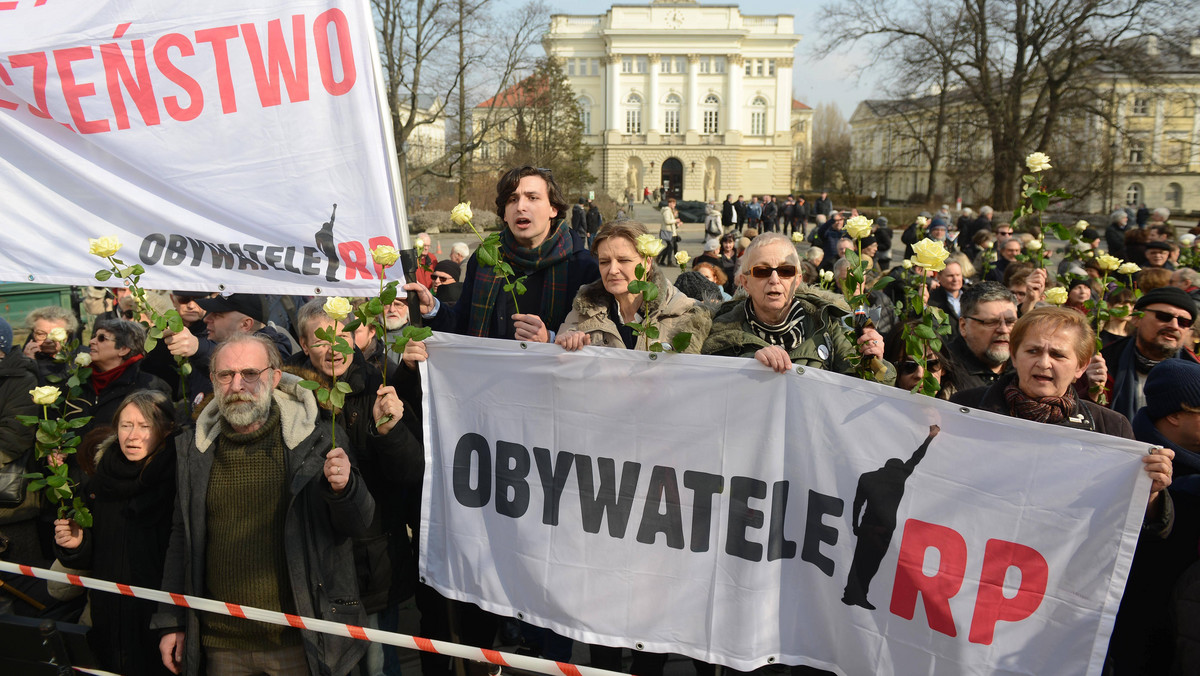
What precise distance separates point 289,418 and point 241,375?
24 centimetres

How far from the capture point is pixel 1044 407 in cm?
282

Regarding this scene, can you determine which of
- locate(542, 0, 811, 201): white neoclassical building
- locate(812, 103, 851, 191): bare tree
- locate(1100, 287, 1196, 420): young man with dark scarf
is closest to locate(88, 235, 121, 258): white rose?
locate(1100, 287, 1196, 420): young man with dark scarf

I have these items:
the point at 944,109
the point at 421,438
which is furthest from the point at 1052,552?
the point at 944,109

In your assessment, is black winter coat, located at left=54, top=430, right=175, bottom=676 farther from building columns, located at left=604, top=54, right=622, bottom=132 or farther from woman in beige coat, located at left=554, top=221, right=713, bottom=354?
building columns, located at left=604, top=54, right=622, bottom=132

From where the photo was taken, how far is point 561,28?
82875 millimetres

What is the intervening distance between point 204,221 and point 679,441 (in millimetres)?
2208

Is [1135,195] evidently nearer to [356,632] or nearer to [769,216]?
[769,216]

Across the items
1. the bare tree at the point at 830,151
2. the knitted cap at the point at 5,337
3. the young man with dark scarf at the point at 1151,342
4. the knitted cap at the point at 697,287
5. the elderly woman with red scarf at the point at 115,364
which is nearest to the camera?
the young man with dark scarf at the point at 1151,342

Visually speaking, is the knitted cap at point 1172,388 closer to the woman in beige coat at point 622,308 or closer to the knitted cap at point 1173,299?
the knitted cap at point 1173,299

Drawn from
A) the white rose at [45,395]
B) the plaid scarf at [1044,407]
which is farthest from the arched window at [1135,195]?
the white rose at [45,395]

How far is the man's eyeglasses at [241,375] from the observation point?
3.11m

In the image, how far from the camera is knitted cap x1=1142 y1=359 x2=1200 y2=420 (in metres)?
2.79

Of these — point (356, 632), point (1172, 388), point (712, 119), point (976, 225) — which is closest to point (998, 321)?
point (1172, 388)

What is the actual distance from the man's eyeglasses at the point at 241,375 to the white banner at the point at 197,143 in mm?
356
